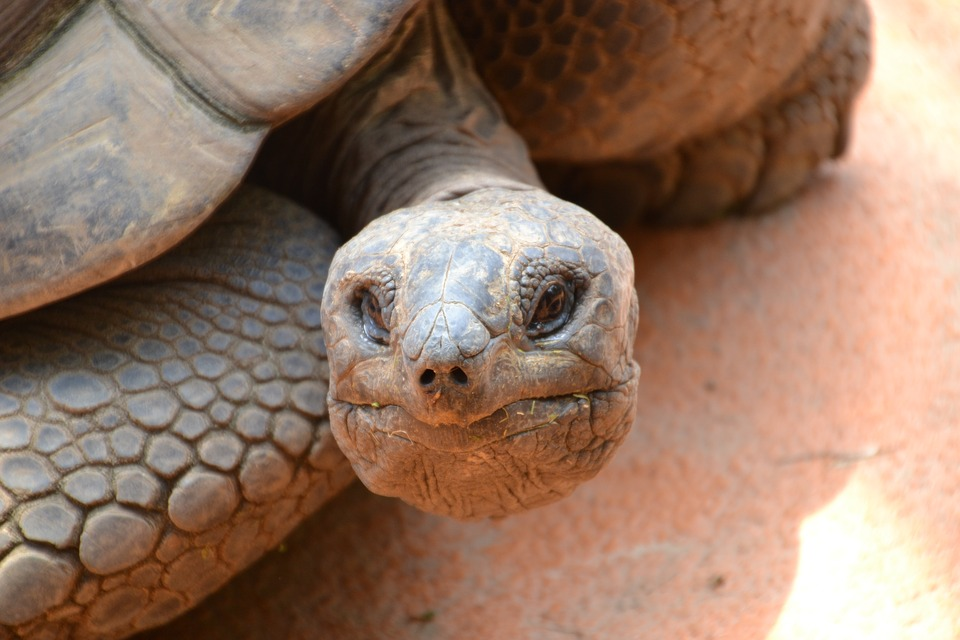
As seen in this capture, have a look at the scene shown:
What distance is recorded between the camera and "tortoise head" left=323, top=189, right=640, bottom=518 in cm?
182

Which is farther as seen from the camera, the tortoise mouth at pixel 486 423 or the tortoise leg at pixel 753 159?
the tortoise leg at pixel 753 159

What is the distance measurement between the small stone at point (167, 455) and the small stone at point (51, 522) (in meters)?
0.19

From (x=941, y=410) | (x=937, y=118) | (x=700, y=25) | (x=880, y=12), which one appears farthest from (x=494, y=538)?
(x=880, y=12)

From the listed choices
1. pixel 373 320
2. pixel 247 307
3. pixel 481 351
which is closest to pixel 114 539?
pixel 247 307

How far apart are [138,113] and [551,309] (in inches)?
38.9

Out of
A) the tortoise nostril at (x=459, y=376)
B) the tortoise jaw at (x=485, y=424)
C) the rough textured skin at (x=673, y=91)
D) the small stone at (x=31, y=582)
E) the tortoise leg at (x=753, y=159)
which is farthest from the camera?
the tortoise leg at (x=753, y=159)

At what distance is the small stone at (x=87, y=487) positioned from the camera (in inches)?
84.7

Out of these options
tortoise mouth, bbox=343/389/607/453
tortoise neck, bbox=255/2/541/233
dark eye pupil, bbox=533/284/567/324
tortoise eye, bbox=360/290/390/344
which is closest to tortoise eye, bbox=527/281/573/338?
dark eye pupil, bbox=533/284/567/324

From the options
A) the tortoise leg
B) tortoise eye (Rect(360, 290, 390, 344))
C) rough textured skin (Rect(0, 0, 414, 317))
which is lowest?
the tortoise leg

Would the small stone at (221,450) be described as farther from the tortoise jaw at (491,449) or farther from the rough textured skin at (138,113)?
the rough textured skin at (138,113)

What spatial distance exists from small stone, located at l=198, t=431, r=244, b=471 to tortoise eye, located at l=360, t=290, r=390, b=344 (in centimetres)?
48

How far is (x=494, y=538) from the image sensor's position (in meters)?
2.92

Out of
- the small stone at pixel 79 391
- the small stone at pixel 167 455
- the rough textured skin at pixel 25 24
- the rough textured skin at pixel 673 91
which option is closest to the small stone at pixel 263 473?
the small stone at pixel 167 455

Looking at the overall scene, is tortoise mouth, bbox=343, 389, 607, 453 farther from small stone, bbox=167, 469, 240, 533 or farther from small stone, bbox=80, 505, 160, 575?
small stone, bbox=80, 505, 160, 575
